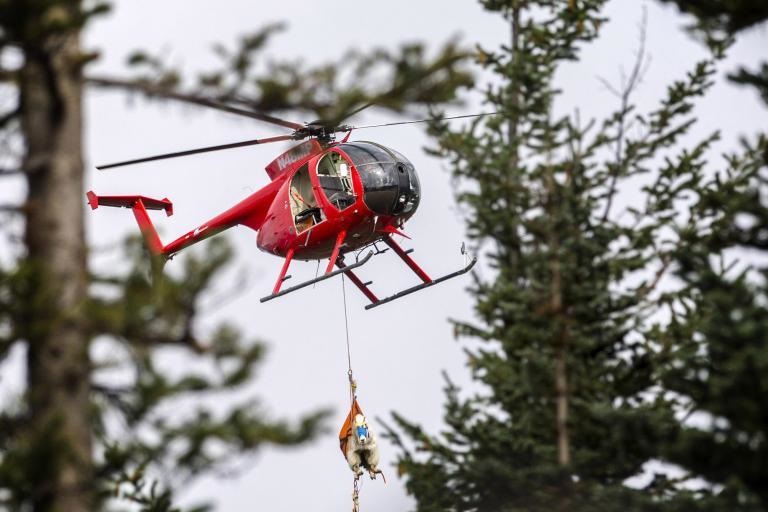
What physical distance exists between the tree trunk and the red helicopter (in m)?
11.6

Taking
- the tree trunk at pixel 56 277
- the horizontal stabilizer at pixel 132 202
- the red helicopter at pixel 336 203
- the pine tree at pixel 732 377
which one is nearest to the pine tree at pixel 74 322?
the tree trunk at pixel 56 277

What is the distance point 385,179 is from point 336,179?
0.91 metres

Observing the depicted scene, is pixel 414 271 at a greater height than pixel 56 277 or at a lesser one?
greater

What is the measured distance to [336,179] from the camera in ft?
73.9

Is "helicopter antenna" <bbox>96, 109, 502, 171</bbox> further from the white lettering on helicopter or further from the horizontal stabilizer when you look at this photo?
the horizontal stabilizer

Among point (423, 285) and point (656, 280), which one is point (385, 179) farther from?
point (656, 280)

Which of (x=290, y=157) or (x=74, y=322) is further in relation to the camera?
(x=290, y=157)

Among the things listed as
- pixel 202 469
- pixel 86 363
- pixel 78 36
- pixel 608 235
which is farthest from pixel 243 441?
pixel 608 235

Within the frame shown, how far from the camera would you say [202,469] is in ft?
29.0

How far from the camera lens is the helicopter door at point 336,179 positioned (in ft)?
73.0

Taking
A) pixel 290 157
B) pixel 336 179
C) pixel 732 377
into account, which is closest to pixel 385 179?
pixel 336 179

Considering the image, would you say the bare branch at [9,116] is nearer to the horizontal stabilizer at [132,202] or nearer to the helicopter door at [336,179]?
the helicopter door at [336,179]

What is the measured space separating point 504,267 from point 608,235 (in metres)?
1.16

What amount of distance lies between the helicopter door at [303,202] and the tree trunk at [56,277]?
13676 mm
